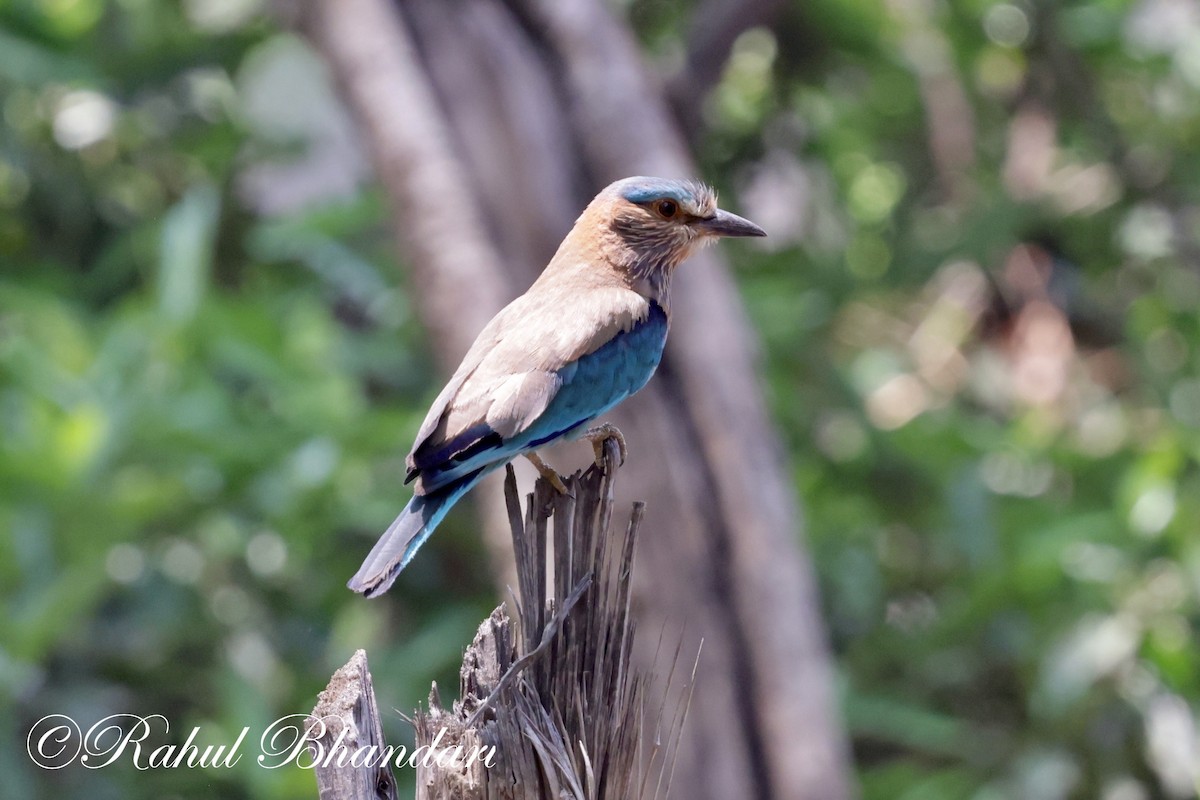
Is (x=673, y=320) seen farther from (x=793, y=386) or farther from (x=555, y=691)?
(x=555, y=691)

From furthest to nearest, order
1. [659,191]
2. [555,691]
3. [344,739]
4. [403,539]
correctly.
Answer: [659,191] → [403,539] → [555,691] → [344,739]

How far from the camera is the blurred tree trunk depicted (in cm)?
600

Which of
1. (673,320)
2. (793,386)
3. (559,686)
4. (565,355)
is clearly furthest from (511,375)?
(793,386)

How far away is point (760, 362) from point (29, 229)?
473 centimetres

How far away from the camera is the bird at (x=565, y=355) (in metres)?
2.75

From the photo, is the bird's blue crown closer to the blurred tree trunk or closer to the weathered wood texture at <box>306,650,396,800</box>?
the weathered wood texture at <box>306,650,396,800</box>

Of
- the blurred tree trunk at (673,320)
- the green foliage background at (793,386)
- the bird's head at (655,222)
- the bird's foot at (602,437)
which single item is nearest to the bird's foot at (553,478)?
the bird's foot at (602,437)

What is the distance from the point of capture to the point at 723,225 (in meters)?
3.64

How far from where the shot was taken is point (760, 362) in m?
7.28

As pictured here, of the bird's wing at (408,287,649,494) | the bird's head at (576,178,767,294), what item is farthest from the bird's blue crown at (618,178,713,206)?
the bird's wing at (408,287,649,494)

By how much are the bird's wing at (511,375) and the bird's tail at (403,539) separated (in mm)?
35

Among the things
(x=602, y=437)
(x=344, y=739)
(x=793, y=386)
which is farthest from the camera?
(x=793, y=386)

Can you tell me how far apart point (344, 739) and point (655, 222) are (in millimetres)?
1774

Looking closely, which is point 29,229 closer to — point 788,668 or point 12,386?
point 12,386
